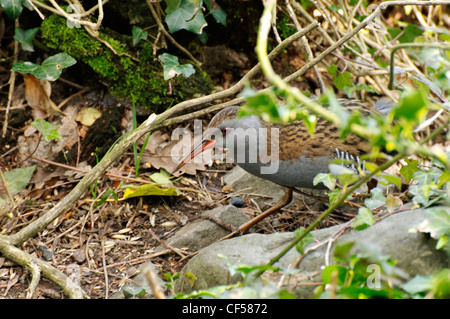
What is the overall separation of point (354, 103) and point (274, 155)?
729 mm

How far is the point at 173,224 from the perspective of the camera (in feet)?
13.3

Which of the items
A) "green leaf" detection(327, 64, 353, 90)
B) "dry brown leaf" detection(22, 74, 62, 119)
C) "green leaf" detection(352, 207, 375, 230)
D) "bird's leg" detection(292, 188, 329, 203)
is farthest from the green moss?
"green leaf" detection(352, 207, 375, 230)

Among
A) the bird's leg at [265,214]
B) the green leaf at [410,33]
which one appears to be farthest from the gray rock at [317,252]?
the green leaf at [410,33]

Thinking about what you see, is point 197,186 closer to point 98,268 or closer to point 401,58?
point 98,268

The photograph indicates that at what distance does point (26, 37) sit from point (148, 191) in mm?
1684

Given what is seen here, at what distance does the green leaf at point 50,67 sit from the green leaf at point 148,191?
1.08 meters

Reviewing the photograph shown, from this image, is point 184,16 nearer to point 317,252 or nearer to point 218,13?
point 218,13

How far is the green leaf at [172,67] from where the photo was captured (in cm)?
416

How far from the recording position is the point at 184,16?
421cm

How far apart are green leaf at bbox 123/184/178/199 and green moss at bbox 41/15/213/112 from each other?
818 millimetres

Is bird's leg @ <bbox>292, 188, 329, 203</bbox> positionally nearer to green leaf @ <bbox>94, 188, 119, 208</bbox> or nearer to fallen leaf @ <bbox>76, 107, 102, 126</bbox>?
green leaf @ <bbox>94, 188, 119, 208</bbox>

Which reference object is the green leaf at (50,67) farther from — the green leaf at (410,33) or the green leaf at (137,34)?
the green leaf at (410,33)

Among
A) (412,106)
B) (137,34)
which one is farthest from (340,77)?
(412,106)
